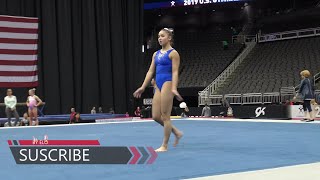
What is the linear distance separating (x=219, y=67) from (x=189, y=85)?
214cm

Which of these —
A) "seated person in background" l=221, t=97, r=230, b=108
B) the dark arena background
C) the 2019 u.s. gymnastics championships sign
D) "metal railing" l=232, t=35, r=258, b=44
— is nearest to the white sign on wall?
the dark arena background

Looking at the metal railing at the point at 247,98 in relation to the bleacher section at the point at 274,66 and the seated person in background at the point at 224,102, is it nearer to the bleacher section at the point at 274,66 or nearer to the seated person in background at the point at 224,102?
the seated person in background at the point at 224,102

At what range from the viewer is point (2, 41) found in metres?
16.6

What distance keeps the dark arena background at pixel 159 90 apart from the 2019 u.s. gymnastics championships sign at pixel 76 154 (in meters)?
0.01

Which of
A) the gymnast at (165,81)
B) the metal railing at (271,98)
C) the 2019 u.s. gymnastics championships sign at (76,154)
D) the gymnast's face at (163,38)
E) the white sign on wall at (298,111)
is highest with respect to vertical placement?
the gymnast's face at (163,38)

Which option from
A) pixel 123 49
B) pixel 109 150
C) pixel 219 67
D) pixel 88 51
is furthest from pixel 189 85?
pixel 109 150

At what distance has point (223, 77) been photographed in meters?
23.8

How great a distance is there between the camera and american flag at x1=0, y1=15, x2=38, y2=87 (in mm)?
16609

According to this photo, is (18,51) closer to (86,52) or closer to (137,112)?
(86,52)

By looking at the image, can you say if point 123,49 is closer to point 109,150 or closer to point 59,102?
point 59,102

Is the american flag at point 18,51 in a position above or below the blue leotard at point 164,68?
Answer: above

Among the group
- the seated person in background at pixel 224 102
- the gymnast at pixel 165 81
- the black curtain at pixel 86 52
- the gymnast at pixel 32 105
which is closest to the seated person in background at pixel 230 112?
the seated person in background at pixel 224 102

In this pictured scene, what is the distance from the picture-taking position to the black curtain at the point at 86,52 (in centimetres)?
1778

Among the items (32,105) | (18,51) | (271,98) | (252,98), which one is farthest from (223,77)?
(32,105)
